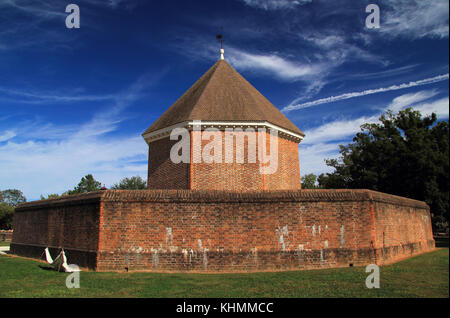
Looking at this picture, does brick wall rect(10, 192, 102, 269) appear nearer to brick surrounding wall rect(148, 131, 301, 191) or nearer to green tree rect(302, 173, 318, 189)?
brick surrounding wall rect(148, 131, 301, 191)

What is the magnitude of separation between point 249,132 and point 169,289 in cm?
918

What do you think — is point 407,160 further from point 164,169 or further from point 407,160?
point 164,169

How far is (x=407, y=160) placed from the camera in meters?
22.8

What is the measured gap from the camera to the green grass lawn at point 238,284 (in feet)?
21.9

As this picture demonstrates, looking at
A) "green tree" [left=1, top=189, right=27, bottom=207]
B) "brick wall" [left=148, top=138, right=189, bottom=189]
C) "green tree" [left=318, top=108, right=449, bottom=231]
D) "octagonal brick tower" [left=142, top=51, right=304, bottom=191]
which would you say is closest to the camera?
Answer: "octagonal brick tower" [left=142, top=51, right=304, bottom=191]

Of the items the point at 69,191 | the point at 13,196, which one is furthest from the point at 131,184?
the point at 13,196

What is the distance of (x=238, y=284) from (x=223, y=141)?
802 cm

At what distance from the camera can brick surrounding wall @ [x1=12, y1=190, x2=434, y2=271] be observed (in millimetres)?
9773

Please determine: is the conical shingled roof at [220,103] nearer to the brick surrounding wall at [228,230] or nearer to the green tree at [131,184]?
the brick surrounding wall at [228,230]

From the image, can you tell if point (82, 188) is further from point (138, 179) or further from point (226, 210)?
point (226, 210)

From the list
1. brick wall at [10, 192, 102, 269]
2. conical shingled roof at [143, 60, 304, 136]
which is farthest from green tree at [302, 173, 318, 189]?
brick wall at [10, 192, 102, 269]

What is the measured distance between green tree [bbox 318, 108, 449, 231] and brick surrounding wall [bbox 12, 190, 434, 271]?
13.2 metres
